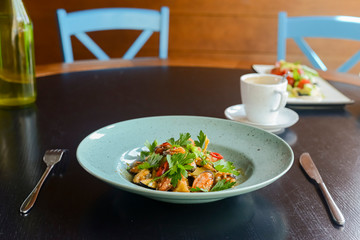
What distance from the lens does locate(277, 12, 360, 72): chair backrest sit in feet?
6.11

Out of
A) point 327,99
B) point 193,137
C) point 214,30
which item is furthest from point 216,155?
point 214,30

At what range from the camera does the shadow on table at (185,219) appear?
0.65 m

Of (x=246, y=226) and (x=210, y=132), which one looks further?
(x=210, y=132)

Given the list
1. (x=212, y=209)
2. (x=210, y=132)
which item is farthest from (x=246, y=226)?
(x=210, y=132)

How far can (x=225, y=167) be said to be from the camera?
2.48ft

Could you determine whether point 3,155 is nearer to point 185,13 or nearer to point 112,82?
point 112,82

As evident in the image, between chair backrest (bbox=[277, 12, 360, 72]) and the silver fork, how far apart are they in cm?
129

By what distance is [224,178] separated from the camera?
2.38 ft

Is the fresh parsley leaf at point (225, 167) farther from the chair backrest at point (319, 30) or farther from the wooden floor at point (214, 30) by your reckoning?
the wooden floor at point (214, 30)

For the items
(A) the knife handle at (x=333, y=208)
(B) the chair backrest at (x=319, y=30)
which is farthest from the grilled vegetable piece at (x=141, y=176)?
(B) the chair backrest at (x=319, y=30)

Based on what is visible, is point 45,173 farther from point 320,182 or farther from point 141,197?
point 320,182

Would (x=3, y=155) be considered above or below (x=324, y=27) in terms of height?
below

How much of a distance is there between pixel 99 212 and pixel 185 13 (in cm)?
254

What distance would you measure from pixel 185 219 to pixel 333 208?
0.78 feet
